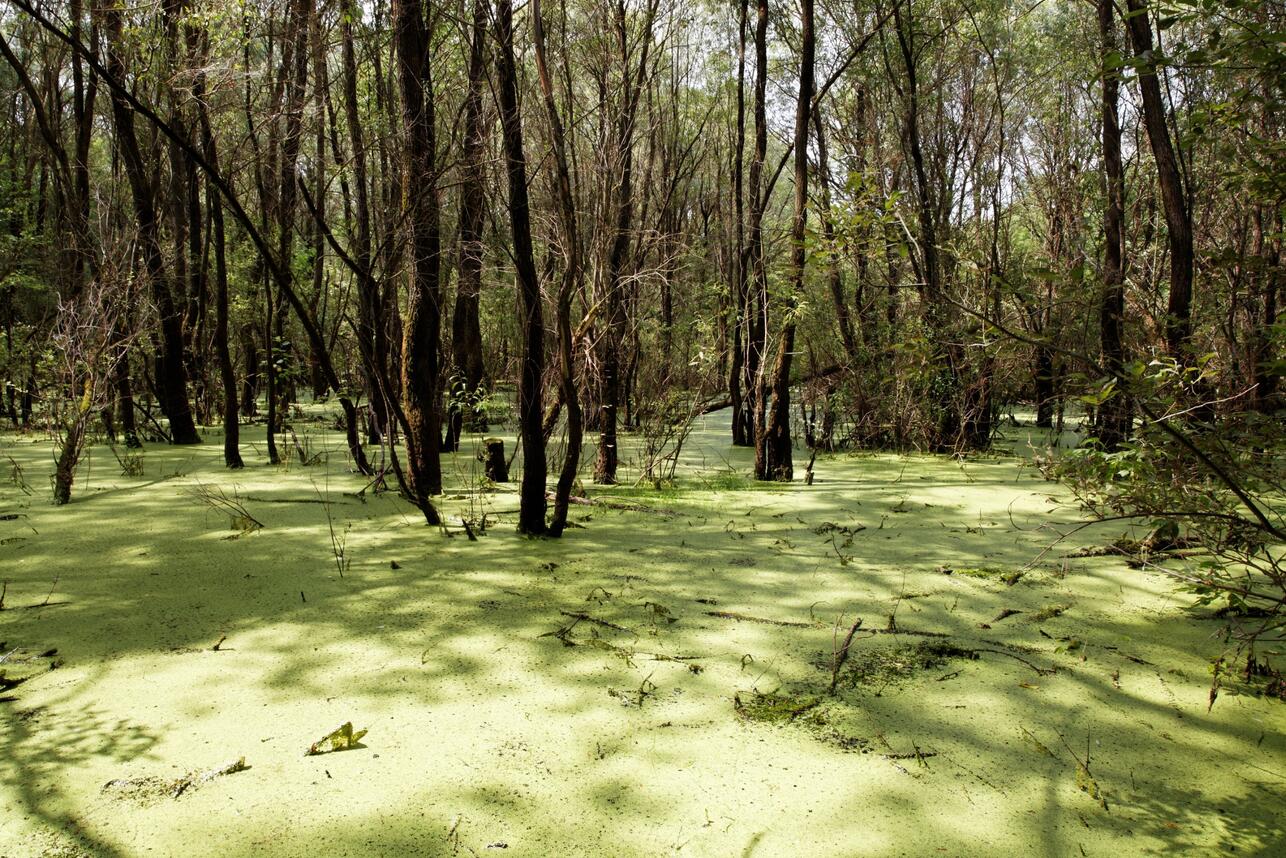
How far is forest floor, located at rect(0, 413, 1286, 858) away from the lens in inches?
57.2

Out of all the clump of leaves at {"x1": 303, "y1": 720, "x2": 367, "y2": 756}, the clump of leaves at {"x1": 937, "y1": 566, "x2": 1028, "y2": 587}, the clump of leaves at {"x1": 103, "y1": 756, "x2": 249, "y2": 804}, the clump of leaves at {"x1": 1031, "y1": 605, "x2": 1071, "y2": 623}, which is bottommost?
the clump of leaves at {"x1": 103, "y1": 756, "x2": 249, "y2": 804}

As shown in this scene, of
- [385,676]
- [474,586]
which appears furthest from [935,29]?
[385,676]

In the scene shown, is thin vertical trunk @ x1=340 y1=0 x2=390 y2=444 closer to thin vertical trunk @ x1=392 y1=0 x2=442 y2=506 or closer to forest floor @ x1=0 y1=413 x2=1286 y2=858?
thin vertical trunk @ x1=392 y1=0 x2=442 y2=506

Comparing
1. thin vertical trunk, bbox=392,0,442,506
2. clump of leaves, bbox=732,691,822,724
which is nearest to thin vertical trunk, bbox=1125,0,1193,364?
clump of leaves, bbox=732,691,822,724

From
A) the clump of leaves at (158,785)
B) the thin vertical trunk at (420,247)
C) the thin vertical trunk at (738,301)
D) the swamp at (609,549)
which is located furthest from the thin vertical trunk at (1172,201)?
the clump of leaves at (158,785)

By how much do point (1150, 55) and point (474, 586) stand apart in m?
2.57

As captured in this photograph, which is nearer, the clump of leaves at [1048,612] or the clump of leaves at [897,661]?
the clump of leaves at [897,661]

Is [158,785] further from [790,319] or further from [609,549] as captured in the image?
[790,319]

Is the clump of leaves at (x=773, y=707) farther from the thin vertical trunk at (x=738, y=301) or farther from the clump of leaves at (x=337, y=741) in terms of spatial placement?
the thin vertical trunk at (x=738, y=301)

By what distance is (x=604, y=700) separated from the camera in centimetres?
196

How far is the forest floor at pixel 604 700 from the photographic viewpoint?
145 cm

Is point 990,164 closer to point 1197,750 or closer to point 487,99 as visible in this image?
point 487,99

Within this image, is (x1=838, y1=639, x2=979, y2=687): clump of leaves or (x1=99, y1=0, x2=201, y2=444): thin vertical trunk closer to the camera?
(x1=838, y1=639, x2=979, y2=687): clump of leaves

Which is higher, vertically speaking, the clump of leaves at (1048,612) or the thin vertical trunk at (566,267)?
the thin vertical trunk at (566,267)
